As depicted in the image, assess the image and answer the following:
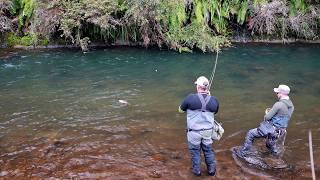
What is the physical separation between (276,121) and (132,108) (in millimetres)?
5106

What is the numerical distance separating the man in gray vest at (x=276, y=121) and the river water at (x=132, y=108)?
0.47m

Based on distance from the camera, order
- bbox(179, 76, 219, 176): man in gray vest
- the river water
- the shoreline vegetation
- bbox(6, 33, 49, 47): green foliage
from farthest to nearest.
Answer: bbox(6, 33, 49, 47): green foliage, the shoreline vegetation, the river water, bbox(179, 76, 219, 176): man in gray vest

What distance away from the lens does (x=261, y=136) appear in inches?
337

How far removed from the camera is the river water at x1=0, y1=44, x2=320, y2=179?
8594 mm

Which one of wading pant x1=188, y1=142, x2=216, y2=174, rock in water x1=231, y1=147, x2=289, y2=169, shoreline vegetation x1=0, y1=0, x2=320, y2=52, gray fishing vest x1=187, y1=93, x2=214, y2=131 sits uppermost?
shoreline vegetation x1=0, y1=0, x2=320, y2=52

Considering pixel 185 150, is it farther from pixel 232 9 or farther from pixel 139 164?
pixel 232 9

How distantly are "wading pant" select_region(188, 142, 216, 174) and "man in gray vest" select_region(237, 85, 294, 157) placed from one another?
4.09 ft

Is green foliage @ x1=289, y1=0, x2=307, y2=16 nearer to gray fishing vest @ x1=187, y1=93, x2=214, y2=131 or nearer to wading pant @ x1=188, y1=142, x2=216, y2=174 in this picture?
wading pant @ x1=188, y1=142, x2=216, y2=174

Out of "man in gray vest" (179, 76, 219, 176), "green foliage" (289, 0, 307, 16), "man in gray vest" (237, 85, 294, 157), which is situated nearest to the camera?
"man in gray vest" (179, 76, 219, 176)

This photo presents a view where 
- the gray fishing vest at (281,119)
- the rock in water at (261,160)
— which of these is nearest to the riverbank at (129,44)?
the rock in water at (261,160)

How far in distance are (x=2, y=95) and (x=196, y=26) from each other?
408 inches

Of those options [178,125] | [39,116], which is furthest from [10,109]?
[178,125]

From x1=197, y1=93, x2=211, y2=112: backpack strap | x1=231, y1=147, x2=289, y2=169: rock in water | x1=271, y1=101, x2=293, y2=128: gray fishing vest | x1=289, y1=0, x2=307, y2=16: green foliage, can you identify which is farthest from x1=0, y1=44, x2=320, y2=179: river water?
x1=289, y1=0, x2=307, y2=16: green foliage

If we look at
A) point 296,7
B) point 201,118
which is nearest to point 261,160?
point 201,118
